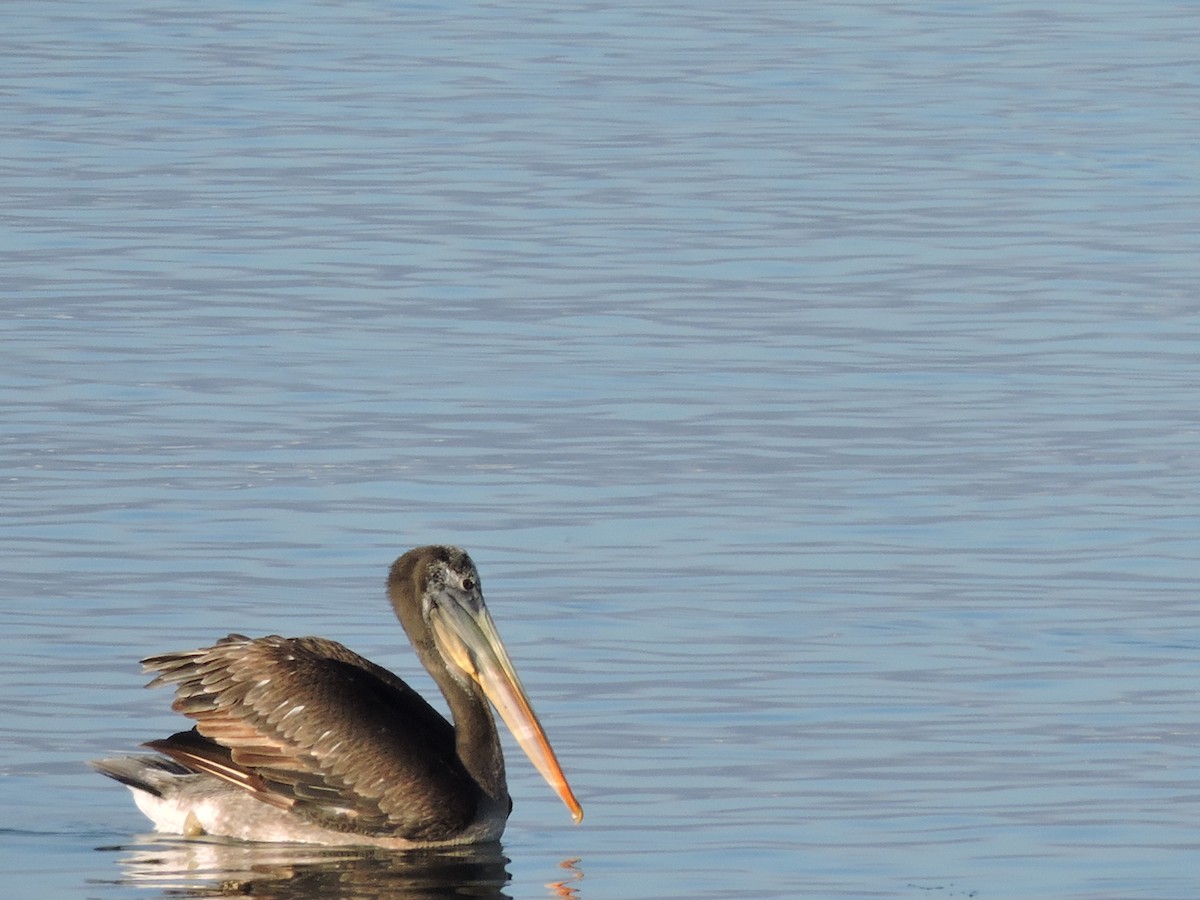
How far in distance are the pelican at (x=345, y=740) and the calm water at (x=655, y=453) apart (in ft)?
0.46

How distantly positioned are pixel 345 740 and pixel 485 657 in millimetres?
476

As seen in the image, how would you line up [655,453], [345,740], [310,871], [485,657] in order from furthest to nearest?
1. [655,453]
2. [485,657]
3. [345,740]
4. [310,871]

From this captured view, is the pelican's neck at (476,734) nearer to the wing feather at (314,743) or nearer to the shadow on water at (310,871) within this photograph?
the wing feather at (314,743)

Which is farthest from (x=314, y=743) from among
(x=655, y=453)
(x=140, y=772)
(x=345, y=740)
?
(x=655, y=453)

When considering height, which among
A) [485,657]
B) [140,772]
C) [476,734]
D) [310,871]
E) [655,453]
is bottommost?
[310,871]

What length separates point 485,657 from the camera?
9078mm

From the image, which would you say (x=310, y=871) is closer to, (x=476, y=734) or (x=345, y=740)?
(x=345, y=740)

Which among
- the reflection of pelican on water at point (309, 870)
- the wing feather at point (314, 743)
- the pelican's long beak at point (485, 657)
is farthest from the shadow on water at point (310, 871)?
the pelican's long beak at point (485, 657)

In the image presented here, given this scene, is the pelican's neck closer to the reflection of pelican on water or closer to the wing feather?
the wing feather

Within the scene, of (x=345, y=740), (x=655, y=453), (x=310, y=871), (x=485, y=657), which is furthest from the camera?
(x=655, y=453)

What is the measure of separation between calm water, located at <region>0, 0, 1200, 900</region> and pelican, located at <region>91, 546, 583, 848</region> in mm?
140

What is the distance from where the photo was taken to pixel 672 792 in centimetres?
909

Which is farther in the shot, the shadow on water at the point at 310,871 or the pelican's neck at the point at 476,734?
the pelican's neck at the point at 476,734

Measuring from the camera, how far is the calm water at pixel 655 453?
8.97m
